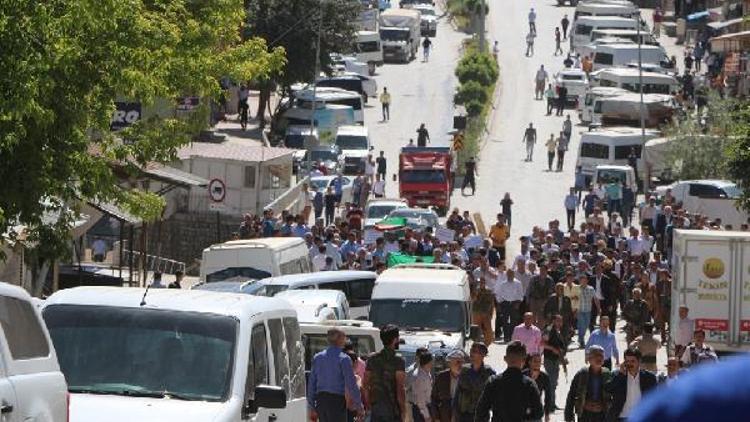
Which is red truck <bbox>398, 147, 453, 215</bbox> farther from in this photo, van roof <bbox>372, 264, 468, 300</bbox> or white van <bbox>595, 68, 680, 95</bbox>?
van roof <bbox>372, 264, 468, 300</bbox>

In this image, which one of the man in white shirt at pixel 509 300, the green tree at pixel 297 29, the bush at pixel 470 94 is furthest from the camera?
the bush at pixel 470 94

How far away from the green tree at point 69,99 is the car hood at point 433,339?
145 inches

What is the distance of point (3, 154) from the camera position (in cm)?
1645

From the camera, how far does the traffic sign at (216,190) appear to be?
49225 mm

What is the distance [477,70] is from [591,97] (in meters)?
10.3

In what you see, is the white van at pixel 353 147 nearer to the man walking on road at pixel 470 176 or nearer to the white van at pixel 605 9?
the man walking on road at pixel 470 176

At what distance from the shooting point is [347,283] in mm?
29016

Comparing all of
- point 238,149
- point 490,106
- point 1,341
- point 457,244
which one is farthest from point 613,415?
point 490,106

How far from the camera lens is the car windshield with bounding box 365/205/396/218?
5028 cm

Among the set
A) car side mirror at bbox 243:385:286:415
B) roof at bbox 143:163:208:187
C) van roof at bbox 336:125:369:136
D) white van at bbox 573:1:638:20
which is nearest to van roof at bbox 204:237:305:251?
roof at bbox 143:163:208:187

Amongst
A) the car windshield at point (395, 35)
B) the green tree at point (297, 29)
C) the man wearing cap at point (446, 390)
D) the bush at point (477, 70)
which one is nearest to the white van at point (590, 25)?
the car windshield at point (395, 35)

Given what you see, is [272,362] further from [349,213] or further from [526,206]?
[526,206]

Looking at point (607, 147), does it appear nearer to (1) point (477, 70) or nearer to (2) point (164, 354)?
(1) point (477, 70)

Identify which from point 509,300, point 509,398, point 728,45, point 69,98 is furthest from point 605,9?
point 509,398
